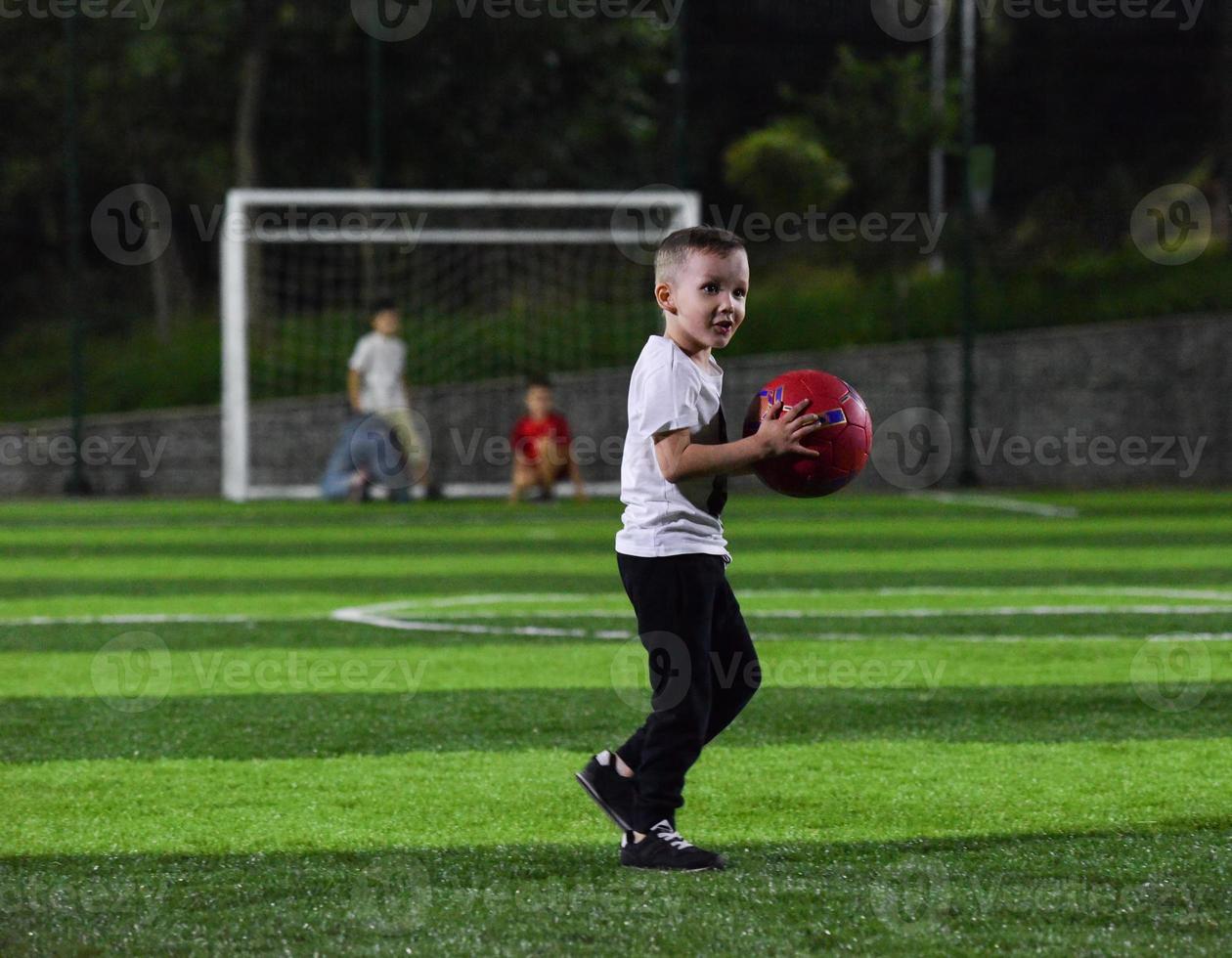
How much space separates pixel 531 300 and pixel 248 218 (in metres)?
3.33

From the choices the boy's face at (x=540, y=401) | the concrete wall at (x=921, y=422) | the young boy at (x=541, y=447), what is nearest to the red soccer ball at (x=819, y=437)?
the young boy at (x=541, y=447)

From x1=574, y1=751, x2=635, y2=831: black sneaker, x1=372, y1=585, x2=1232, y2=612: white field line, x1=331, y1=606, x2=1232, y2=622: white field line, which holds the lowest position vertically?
x1=331, y1=606, x2=1232, y2=622: white field line

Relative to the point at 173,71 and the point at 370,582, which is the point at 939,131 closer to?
the point at 173,71

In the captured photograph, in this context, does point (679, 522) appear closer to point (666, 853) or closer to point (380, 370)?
point (666, 853)

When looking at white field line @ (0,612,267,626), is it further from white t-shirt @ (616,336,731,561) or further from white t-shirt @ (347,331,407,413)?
white t-shirt @ (347,331,407,413)

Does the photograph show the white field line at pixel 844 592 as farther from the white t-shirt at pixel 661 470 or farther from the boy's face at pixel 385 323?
the boy's face at pixel 385 323

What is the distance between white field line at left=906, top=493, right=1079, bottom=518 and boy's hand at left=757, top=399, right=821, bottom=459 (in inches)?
483

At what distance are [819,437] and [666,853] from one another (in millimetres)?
1002

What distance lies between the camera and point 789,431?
410 centimetres

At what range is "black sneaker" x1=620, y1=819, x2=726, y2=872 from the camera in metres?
4.07

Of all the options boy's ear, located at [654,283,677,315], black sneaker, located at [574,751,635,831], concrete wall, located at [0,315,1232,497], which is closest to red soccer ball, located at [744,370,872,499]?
boy's ear, located at [654,283,677,315]

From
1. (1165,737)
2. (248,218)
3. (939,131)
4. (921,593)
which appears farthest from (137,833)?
(939,131)

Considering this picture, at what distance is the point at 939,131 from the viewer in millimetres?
25719

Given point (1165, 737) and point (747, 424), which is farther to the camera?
point (1165, 737)
